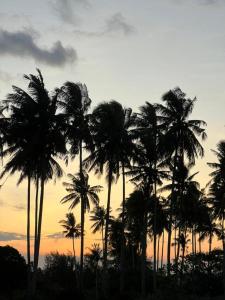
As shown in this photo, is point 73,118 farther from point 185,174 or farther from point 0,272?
point 0,272

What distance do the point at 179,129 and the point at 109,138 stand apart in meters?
6.32

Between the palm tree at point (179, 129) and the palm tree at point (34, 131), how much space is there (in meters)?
11.4

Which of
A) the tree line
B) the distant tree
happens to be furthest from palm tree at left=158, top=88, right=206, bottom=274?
the distant tree

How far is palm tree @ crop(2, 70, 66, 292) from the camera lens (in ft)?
119

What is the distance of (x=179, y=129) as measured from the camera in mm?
44969

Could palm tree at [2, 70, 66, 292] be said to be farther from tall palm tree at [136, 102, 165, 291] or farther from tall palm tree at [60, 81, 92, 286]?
tall palm tree at [136, 102, 165, 291]

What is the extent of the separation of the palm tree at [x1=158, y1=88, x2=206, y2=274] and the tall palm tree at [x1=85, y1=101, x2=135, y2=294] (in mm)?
3574

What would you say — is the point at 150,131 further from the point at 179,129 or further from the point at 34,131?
the point at 34,131

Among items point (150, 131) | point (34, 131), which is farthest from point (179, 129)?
point (34, 131)

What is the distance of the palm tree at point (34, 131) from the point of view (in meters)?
36.2

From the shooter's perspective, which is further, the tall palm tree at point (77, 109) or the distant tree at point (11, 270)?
the distant tree at point (11, 270)

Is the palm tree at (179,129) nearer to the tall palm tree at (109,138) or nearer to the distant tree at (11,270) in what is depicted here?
the tall palm tree at (109,138)

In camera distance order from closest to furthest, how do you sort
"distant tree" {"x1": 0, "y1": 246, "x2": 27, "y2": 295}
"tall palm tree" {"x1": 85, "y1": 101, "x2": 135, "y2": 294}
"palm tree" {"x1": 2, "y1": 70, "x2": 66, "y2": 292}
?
"palm tree" {"x1": 2, "y1": 70, "x2": 66, "y2": 292} → "tall palm tree" {"x1": 85, "y1": 101, "x2": 135, "y2": 294} → "distant tree" {"x1": 0, "y1": 246, "x2": 27, "y2": 295}

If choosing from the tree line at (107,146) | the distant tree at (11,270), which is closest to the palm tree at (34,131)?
the tree line at (107,146)
